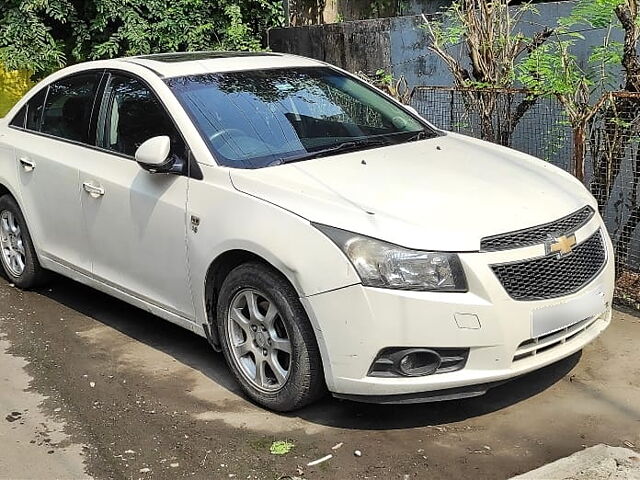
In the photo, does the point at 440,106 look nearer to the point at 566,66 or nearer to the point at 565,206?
the point at 566,66

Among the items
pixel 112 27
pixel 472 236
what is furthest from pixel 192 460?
pixel 112 27

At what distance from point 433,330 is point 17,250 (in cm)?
376

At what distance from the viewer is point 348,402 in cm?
423

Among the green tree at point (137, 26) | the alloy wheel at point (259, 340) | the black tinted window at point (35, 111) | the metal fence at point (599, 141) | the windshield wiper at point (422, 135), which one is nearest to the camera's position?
the alloy wheel at point (259, 340)

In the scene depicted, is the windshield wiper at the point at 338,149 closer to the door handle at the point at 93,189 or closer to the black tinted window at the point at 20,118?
the door handle at the point at 93,189

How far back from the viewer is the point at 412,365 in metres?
3.69

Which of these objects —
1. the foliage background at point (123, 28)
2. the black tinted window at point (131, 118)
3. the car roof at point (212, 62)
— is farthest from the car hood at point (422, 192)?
the foliage background at point (123, 28)

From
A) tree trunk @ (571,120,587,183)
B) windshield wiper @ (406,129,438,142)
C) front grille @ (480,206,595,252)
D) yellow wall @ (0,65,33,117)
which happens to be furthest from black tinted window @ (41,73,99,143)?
yellow wall @ (0,65,33,117)

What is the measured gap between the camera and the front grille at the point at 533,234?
3.66 meters

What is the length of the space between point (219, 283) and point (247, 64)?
5.18 feet

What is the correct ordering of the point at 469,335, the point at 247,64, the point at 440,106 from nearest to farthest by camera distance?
the point at 469,335 → the point at 247,64 → the point at 440,106

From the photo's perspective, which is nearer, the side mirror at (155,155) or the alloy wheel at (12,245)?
the side mirror at (155,155)

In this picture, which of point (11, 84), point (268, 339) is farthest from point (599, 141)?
point (11, 84)

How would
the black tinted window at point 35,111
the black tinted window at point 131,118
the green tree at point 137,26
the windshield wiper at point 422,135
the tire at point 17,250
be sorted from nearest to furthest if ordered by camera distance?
the black tinted window at point 131,118, the windshield wiper at point 422,135, the black tinted window at point 35,111, the tire at point 17,250, the green tree at point 137,26
